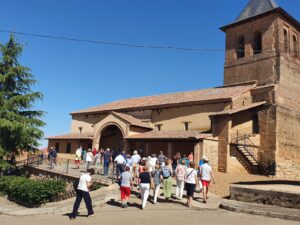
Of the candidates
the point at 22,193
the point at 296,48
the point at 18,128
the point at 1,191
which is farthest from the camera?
the point at 296,48

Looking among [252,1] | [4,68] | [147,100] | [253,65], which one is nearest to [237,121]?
[253,65]

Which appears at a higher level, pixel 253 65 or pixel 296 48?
pixel 296 48

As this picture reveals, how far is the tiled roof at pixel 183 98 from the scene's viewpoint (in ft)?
85.0

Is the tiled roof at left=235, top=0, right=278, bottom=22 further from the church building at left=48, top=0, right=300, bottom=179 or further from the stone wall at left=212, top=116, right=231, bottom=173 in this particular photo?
the stone wall at left=212, top=116, right=231, bottom=173

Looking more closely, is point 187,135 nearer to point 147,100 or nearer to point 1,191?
point 147,100

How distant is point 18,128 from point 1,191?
15.5 feet

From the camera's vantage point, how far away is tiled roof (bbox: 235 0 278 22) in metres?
29.9

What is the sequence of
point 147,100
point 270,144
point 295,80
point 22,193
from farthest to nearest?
point 147,100 → point 295,80 → point 270,144 → point 22,193

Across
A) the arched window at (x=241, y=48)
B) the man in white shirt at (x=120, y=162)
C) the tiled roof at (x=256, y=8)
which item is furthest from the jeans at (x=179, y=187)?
the tiled roof at (x=256, y=8)

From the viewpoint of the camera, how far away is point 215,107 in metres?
25.8

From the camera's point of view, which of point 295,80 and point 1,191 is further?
point 295,80

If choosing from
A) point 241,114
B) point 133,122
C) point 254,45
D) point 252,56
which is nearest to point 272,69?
point 252,56

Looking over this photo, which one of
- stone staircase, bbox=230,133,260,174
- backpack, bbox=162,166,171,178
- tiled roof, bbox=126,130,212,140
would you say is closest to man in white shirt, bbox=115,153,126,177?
backpack, bbox=162,166,171,178

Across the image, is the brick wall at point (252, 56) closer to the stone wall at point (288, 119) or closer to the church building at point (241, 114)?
the church building at point (241, 114)
